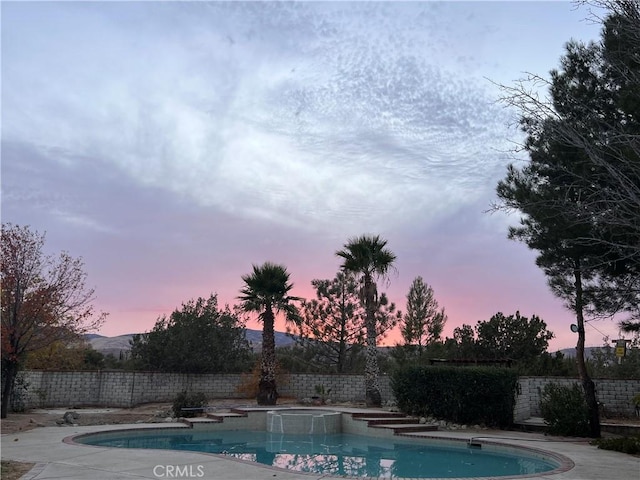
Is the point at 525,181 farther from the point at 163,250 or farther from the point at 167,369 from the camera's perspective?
the point at 167,369

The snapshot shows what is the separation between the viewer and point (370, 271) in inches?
876


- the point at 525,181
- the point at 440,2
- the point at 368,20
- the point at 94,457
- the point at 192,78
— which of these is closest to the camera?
the point at 94,457

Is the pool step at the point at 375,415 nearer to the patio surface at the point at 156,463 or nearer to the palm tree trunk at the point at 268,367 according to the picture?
the patio surface at the point at 156,463

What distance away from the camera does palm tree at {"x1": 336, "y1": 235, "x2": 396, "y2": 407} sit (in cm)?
2184

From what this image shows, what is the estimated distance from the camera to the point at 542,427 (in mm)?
16094

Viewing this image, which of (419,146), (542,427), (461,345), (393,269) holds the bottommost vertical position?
(542,427)

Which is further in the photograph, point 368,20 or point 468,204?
point 468,204

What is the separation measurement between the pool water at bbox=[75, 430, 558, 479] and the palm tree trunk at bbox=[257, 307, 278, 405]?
4630 millimetres

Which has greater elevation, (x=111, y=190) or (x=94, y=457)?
(x=111, y=190)

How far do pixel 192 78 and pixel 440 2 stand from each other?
7568mm

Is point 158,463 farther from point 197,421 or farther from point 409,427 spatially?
point 409,427

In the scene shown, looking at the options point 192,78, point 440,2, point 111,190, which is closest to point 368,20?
point 440,2

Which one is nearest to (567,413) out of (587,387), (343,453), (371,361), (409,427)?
(587,387)

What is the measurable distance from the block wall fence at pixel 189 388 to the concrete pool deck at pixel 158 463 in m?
6.70
